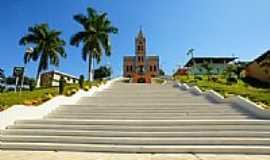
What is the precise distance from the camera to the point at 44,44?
148 ft

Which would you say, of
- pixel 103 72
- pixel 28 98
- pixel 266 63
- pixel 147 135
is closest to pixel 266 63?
pixel 266 63

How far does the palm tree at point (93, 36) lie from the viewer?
133ft

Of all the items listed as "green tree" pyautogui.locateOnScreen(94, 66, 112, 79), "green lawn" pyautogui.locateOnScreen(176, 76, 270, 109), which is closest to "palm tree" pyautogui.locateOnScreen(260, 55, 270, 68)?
"green lawn" pyautogui.locateOnScreen(176, 76, 270, 109)

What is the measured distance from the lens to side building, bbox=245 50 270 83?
142 feet

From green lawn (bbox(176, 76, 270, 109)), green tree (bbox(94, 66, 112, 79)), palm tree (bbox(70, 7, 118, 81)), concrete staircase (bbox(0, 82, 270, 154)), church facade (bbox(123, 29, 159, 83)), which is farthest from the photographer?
church facade (bbox(123, 29, 159, 83))

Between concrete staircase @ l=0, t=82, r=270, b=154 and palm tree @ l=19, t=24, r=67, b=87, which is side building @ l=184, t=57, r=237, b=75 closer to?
palm tree @ l=19, t=24, r=67, b=87

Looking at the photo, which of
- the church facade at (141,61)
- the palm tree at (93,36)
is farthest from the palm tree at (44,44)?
the church facade at (141,61)

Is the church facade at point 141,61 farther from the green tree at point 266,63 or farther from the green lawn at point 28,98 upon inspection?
the green lawn at point 28,98

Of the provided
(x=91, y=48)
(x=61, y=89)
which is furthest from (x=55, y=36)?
(x=61, y=89)

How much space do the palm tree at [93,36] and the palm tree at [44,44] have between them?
5.62 metres

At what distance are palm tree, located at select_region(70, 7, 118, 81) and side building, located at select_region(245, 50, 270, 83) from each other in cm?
1892

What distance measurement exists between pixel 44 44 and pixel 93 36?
26.4 feet

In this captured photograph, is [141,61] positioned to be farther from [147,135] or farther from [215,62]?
[147,135]

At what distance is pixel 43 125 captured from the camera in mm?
11383
